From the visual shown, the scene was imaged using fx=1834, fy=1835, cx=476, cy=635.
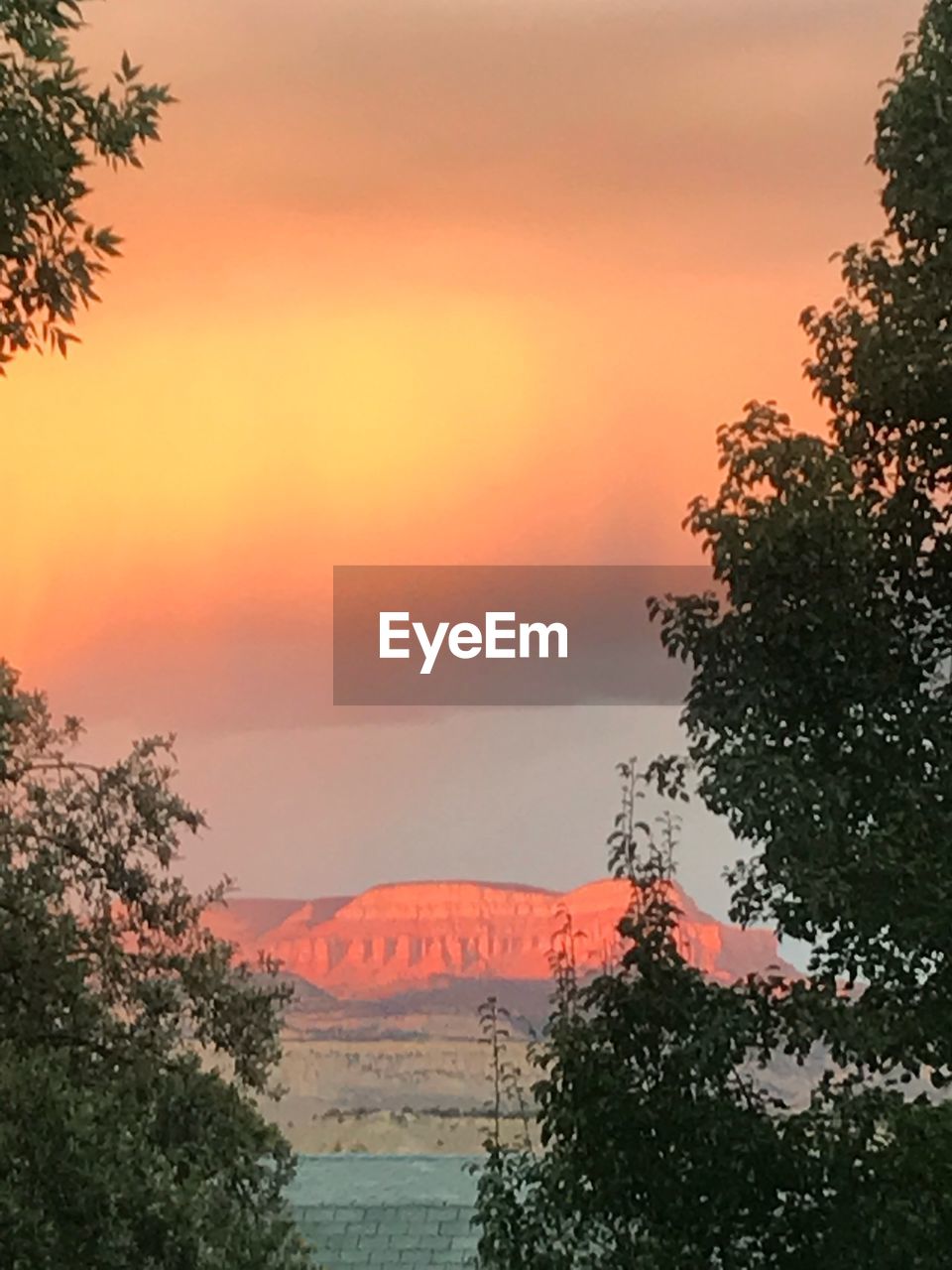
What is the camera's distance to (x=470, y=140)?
330 inches

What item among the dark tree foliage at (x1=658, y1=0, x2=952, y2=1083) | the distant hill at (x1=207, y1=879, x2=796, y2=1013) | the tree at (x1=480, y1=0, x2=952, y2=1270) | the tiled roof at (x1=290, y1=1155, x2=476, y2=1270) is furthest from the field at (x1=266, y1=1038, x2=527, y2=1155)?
the dark tree foliage at (x1=658, y1=0, x2=952, y2=1083)

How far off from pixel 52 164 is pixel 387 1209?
14.0ft

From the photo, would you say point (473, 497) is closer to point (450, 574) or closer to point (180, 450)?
point (450, 574)

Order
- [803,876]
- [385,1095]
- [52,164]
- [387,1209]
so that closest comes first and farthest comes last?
[52,164] < [803,876] < [387,1209] < [385,1095]

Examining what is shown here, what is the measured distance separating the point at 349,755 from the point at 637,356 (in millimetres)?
2255

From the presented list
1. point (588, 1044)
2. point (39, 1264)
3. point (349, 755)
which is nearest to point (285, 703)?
point (349, 755)

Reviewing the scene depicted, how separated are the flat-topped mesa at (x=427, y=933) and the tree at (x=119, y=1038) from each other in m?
0.36

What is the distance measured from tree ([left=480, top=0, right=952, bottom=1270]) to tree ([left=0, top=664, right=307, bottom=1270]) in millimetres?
990

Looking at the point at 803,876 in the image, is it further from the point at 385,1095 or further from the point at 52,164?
the point at 52,164

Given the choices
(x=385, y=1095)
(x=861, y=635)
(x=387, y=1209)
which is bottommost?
(x=387, y=1209)

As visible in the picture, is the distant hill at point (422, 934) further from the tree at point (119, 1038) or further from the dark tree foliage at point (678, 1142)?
the dark tree foliage at point (678, 1142)

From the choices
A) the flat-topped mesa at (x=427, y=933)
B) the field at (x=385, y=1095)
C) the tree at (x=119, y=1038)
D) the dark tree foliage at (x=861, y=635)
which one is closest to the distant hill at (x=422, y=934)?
the flat-topped mesa at (x=427, y=933)

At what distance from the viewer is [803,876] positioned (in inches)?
249

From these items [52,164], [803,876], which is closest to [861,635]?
[803,876]
